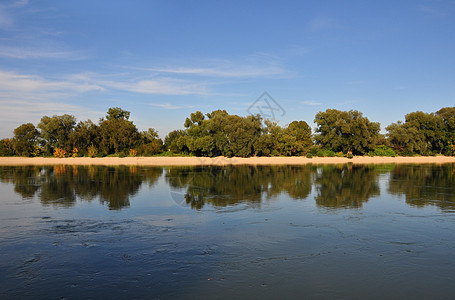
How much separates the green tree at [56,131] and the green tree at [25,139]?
238cm

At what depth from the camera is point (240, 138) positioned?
61.0 m

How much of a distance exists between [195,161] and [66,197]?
41.2 metres

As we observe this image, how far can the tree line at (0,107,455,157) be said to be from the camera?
62.5 metres

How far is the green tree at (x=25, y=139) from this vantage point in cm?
6966

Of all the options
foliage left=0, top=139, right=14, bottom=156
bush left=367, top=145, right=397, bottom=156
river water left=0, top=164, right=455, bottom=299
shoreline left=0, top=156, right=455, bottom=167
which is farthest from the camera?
foliage left=0, top=139, right=14, bottom=156

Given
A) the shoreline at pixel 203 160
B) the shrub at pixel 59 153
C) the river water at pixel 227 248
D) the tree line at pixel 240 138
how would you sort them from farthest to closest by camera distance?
1. the shrub at pixel 59 153
2. the tree line at pixel 240 138
3. the shoreline at pixel 203 160
4. the river water at pixel 227 248

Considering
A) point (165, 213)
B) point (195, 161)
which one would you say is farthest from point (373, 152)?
point (165, 213)

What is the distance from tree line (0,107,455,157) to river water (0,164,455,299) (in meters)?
45.6

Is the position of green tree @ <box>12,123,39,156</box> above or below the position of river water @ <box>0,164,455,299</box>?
above

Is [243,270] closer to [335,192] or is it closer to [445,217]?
[445,217]

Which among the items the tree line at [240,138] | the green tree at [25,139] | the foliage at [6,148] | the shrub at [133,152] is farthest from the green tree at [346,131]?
the foliage at [6,148]

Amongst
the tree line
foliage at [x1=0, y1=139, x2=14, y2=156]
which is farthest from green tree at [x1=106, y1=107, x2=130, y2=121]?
foliage at [x1=0, y1=139, x2=14, y2=156]

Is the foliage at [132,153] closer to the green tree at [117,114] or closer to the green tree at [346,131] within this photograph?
the green tree at [117,114]

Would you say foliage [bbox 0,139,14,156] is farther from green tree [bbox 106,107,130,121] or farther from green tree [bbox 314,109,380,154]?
green tree [bbox 314,109,380,154]
